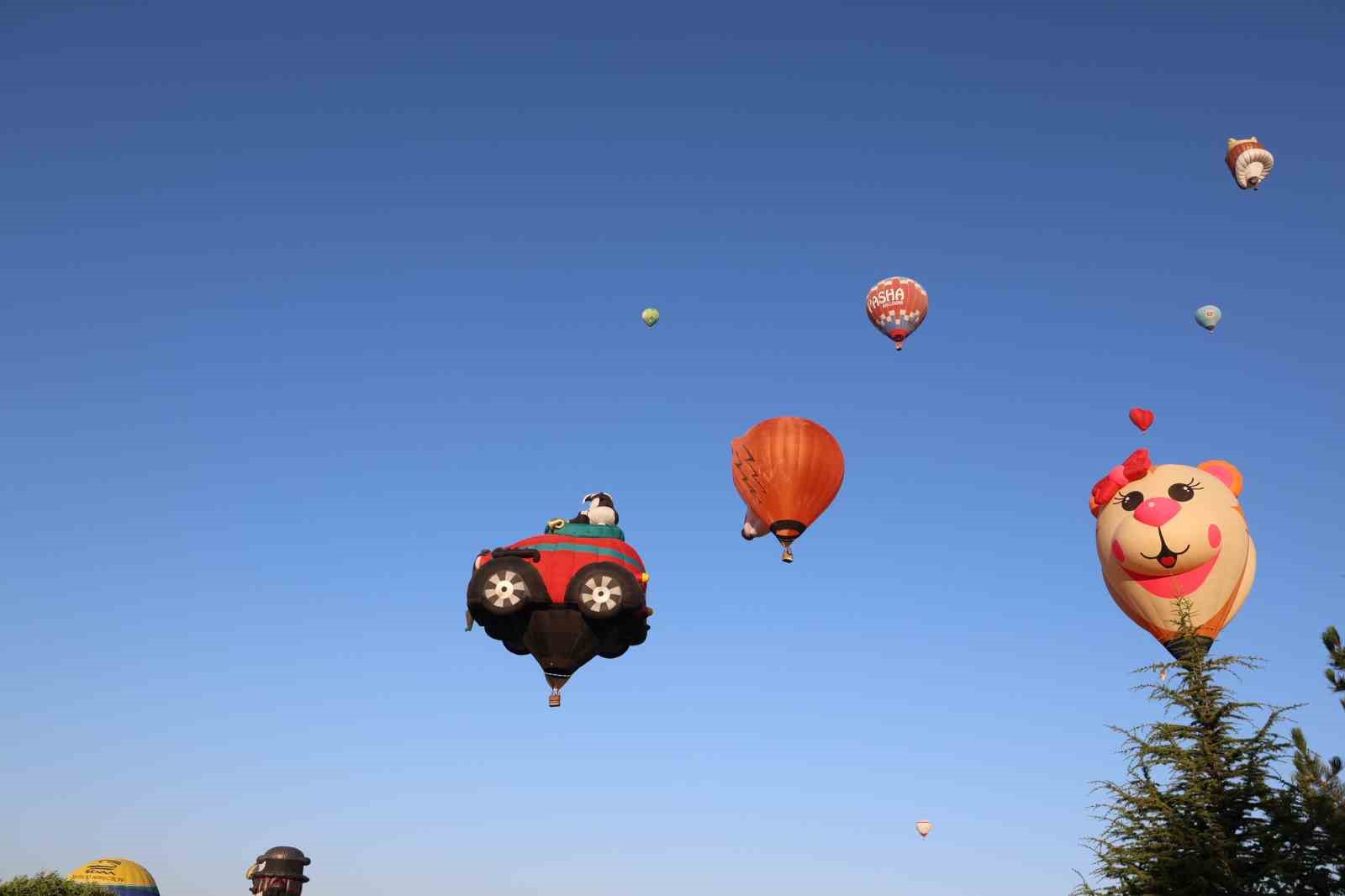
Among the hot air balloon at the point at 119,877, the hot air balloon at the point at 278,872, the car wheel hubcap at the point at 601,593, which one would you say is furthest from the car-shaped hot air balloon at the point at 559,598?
the hot air balloon at the point at 119,877

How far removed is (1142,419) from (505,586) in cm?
1768

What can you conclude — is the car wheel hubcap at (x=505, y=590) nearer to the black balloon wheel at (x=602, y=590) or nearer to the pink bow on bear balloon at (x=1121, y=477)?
the black balloon wheel at (x=602, y=590)

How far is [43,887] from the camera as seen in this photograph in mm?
32875

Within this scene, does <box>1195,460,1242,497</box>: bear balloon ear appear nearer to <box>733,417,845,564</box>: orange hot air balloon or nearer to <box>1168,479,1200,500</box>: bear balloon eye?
<box>1168,479,1200,500</box>: bear balloon eye

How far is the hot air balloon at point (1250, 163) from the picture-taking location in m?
37.6

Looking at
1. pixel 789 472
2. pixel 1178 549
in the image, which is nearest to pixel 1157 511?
pixel 1178 549

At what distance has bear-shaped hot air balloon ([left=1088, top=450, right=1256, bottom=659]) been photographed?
30.1 meters

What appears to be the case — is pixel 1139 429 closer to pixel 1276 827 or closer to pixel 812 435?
pixel 812 435

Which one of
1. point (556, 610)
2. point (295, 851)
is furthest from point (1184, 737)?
point (295, 851)

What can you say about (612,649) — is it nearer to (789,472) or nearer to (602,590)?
(602,590)

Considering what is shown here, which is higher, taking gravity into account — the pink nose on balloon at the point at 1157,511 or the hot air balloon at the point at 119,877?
the pink nose on balloon at the point at 1157,511

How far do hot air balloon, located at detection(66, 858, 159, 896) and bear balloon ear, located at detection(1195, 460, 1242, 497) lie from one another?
3706cm

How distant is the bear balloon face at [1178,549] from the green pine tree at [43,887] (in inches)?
1157

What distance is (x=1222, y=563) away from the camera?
30.2m
